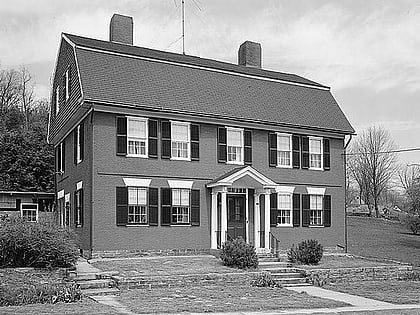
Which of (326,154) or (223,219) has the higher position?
(326,154)

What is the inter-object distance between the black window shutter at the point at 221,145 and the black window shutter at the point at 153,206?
3.34 metres

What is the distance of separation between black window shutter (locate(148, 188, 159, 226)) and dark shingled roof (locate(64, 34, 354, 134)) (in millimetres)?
3319

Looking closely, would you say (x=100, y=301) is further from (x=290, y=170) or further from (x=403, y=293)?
(x=290, y=170)

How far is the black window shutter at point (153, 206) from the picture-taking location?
74.9 feet

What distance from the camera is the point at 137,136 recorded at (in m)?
22.9

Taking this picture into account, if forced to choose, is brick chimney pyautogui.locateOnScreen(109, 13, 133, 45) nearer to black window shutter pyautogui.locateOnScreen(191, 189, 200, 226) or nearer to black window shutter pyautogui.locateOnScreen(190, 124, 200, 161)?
black window shutter pyautogui.locateOnScreen(190, 124, 200, 161)

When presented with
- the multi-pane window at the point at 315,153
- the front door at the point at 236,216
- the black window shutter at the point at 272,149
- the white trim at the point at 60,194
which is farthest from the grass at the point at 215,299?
the white trim at the point at 60,194

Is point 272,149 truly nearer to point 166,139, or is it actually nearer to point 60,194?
point 166,139

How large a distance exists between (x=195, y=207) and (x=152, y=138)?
3331 mm

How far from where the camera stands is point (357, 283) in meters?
21.0

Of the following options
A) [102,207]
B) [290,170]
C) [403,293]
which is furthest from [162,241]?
[403,293]

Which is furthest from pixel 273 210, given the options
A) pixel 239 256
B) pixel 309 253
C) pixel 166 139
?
pixel 166 139

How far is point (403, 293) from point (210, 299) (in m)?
6.45

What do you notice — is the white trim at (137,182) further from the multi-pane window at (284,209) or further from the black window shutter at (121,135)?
the multi-pane window at (284,209)
